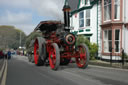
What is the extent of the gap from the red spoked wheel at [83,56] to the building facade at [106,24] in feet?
19.5

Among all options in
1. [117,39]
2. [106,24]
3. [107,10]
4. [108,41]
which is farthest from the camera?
[107,10]

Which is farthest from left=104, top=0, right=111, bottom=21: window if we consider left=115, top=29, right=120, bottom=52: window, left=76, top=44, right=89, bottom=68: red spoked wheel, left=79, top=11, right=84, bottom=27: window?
left=76, top=44, right=89, bottom=68: red spoked wheel

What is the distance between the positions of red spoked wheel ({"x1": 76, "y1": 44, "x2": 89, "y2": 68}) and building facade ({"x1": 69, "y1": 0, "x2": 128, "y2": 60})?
5.94 meters

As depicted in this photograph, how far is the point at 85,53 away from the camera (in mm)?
10133

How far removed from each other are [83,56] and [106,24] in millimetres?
7760

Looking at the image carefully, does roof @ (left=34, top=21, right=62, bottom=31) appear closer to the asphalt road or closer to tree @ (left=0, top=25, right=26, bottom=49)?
the asphalt road

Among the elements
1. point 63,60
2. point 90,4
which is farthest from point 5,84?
point 90,4

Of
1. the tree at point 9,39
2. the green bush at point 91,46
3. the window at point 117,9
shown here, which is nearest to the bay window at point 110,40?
the green bush at point 91,46

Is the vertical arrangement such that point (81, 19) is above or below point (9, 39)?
above

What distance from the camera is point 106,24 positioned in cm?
1720

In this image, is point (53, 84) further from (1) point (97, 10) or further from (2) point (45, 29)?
(1) point (97, 10)

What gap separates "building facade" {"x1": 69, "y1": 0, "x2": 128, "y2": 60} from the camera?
16406 mm

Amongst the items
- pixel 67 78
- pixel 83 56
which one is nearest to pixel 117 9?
pixel 83 56

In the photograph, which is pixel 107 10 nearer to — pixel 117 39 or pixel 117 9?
pixel 117 9
